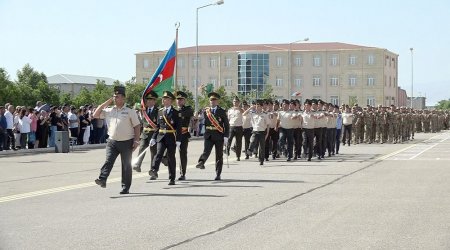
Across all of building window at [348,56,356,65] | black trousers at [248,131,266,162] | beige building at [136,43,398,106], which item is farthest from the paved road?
building window at [348,56,356,65]

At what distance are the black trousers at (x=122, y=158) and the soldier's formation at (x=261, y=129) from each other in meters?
0.03

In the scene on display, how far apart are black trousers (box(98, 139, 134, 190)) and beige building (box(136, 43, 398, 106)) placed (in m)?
106

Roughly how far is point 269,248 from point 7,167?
13789mm

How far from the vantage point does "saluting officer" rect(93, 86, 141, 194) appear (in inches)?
543

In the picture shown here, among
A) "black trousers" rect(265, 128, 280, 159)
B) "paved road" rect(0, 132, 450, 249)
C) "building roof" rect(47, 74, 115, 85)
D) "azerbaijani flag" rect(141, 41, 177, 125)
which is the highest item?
"building roof" rect(47, 74, 115, 85)

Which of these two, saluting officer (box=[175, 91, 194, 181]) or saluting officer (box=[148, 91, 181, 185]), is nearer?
saluting officer (box=[148, 91, 181, 185])

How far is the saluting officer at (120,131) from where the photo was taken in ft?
45.3

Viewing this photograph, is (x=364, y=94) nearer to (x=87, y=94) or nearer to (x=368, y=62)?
(x=368, y=62)

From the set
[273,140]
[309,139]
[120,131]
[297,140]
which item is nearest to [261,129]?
[297,140]

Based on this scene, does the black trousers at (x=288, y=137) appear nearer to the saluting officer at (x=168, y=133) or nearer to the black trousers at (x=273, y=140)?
the black trousers at (x=273, y=140)

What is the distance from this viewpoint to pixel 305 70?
12306cm

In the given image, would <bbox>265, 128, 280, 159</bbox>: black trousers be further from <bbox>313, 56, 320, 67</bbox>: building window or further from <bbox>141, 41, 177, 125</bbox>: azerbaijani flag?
<bbox>313, 56, 320, 67</bbox>: building window

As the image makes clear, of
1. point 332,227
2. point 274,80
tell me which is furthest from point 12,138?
point 274,80

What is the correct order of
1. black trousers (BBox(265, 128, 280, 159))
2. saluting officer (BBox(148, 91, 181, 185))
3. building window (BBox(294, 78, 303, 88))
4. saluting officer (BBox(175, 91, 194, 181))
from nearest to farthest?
1. saluting officer (BBox(148, 91, 181, 185))
2. saluting officer (BBox(175, 91, 194, 181))
3. black trousers (BBox(265, 128, 280, 159))
4. building window (BBox(294, 78, 303, 88))
